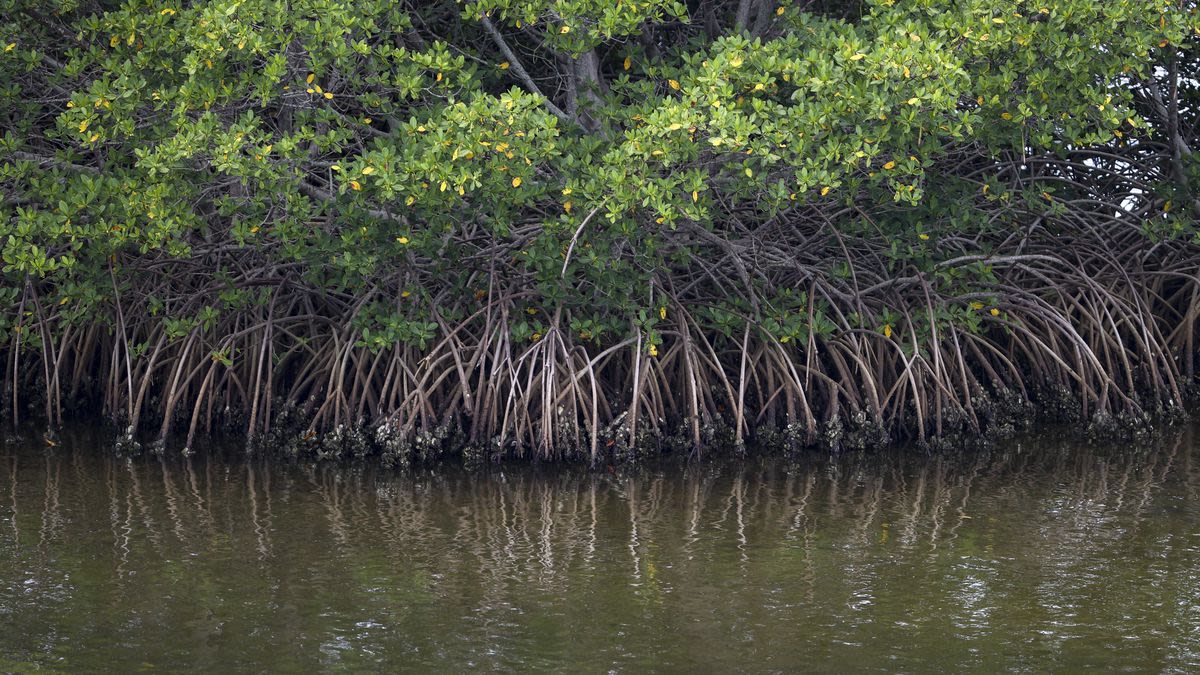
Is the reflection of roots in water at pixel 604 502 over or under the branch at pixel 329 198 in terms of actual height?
under

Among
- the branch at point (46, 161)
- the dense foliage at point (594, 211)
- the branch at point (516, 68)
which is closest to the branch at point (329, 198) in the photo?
the dense foliage at point (594, 211)

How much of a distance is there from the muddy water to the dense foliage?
0.53 meters

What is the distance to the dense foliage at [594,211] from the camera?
7434mm

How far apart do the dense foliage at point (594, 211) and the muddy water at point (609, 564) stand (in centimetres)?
53

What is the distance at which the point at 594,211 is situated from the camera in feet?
24.8

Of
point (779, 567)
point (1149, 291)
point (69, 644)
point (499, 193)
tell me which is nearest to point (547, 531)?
point (779, 567)

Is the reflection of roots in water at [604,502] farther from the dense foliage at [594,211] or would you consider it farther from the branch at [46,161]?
the branch at [46,161]

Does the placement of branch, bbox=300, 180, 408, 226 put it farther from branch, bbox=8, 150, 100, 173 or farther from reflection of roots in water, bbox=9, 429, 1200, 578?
reflection of roots in water, bbox=9, 429, 1200, 578

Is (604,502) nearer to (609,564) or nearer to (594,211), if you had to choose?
(609,564)

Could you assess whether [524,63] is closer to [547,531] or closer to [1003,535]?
[547,531]

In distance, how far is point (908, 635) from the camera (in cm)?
527

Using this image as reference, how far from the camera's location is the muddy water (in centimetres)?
514

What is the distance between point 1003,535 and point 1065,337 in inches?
119

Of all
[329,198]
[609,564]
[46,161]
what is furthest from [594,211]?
[46,161]
